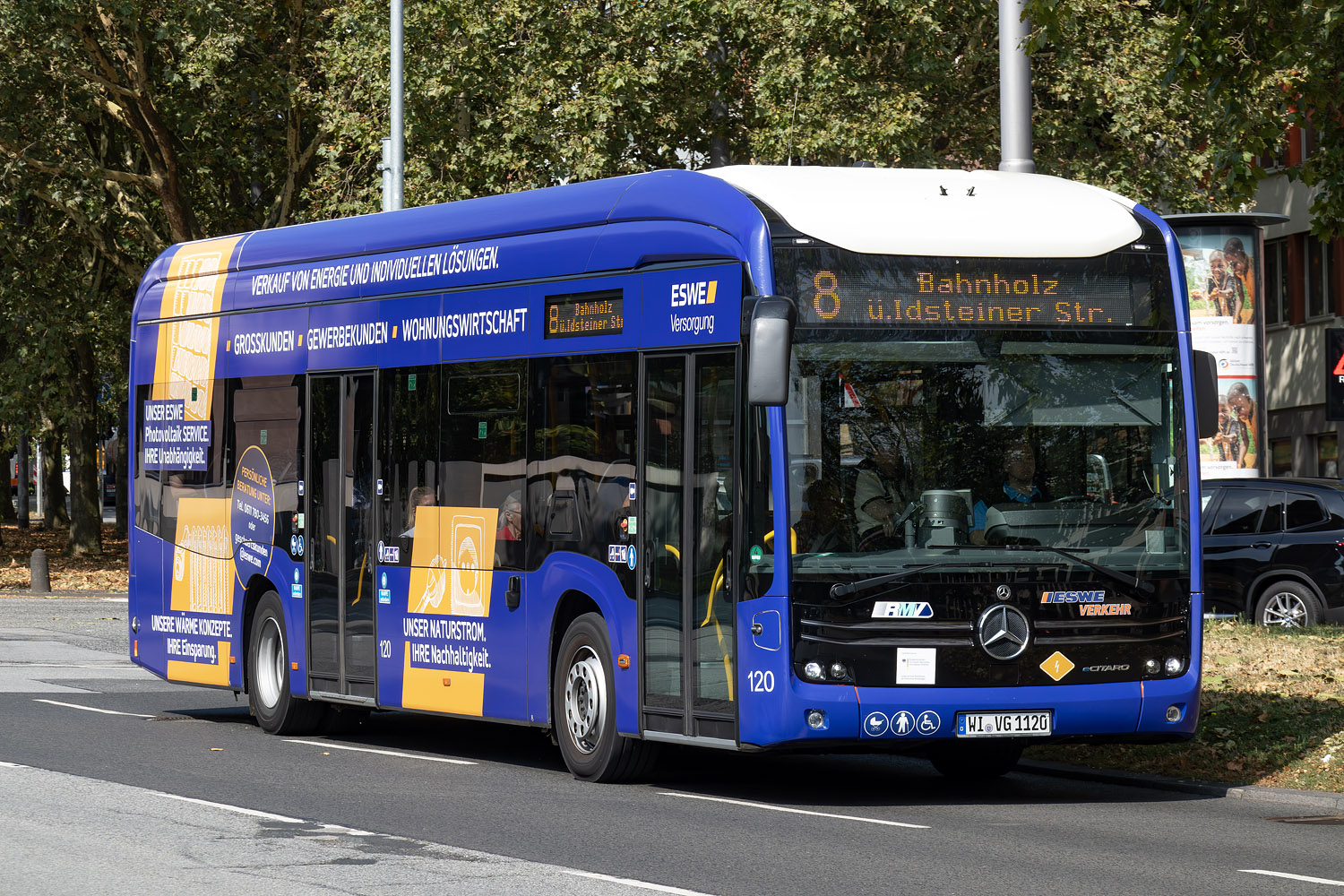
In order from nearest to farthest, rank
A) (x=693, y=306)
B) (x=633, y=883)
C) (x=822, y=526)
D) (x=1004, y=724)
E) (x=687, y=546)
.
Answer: (x=633, y=883) → (x=822, y=526) → (x=1004, y=724) → (x=687, y=546) → (x=693, y=306)

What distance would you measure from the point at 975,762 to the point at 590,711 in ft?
8.04

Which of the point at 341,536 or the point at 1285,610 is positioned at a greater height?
the point at 341,536

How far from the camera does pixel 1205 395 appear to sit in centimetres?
1120

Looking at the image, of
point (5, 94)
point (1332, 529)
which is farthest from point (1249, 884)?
point (5, 94)

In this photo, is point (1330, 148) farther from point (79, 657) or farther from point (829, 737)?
point (79, 657)

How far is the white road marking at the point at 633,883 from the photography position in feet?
26.6

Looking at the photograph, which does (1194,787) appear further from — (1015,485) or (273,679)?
(273,679)

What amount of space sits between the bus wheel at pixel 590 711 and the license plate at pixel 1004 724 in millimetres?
2102

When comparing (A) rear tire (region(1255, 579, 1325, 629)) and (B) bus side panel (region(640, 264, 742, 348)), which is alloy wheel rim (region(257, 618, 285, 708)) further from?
(A) rear tire (region(1255, 579, 1325, 629))

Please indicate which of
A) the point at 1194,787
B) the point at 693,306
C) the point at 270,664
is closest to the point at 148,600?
the point at 270,664

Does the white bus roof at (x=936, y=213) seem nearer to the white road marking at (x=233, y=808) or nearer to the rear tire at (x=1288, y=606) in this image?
the white road marking at (x=233, y=808)

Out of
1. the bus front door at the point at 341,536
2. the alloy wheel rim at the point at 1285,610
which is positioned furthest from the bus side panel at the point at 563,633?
the alloy wheel rim at the point at 1285,610

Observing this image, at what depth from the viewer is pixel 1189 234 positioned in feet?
68.0

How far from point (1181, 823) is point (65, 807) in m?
5.67
